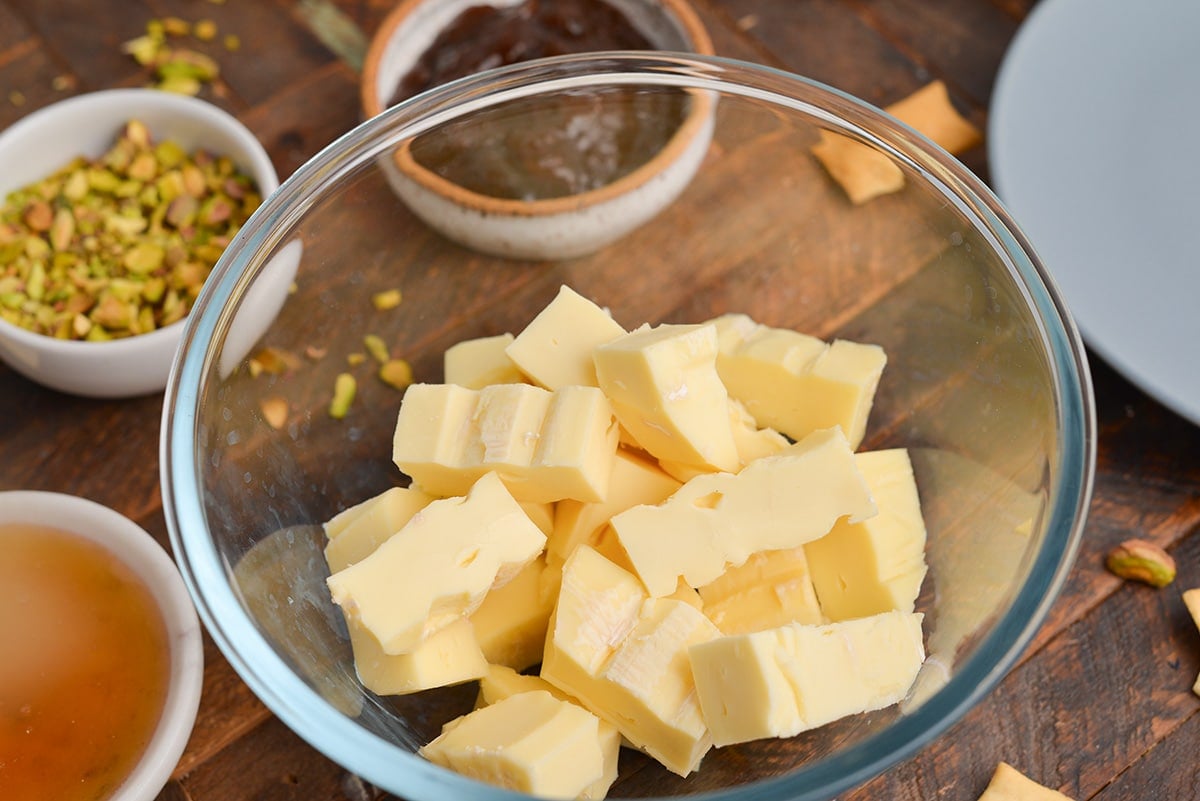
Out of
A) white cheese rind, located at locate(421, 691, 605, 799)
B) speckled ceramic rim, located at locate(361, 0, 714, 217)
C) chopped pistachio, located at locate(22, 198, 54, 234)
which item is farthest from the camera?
chopped pistachio, located at locate(22, 198, 54, 234)

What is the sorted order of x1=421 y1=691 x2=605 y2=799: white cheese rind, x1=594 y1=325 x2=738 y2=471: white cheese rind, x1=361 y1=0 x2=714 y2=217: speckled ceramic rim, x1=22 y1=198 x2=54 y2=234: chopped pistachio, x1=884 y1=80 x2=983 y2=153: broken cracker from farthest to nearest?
x1=884 y1=80 x2=983 y2=153: broken cracker → x1=22 y1=198 x2=54 y2=234: chopped pistachio → x1=361 y1=0 x2=714 y2=217: speckled ceramic rim → x1=594 y1=325 x2=738 y2=471: white cheese rind → x1=421 y1=691 x2=605 y2=799: white cheese rind

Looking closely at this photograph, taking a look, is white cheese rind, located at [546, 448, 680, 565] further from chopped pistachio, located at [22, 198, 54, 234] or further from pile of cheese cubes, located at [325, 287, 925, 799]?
chopped pistachio, located at [22, 198, 54, 234]

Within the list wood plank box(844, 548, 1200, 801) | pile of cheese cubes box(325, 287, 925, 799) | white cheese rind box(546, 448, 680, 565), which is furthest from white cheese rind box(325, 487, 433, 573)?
wood plank box(844, 548, 1200, 801)

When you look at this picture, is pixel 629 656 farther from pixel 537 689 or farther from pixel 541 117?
pixel 541 117

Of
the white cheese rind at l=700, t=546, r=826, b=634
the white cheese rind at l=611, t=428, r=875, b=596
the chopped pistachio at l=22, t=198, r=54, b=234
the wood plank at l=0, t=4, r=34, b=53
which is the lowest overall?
the white cheese rind at l=700, t=546, r=826, b=634

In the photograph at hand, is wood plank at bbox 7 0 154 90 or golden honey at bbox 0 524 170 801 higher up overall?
wood plank at bbox 7 0 154 90

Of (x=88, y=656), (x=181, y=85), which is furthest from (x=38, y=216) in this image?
(x=88, y=656)

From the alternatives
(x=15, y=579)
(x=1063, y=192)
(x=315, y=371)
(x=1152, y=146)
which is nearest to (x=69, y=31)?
(x=315, y=371)
